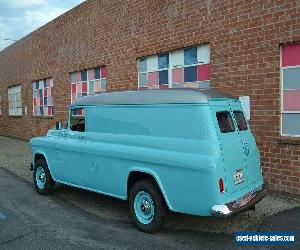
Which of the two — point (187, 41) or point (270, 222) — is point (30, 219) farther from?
point (187, 41)

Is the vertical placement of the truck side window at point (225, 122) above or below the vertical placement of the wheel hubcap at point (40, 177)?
above

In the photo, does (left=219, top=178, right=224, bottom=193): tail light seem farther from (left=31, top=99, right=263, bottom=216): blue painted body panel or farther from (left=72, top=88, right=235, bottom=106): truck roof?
(left=72, top=88, right=235, bottom=106): truck roof

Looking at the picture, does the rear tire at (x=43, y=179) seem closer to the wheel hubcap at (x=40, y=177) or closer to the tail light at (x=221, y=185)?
the wheel hubcap at (x=40, y=177)

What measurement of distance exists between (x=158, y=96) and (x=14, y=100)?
20246 mm

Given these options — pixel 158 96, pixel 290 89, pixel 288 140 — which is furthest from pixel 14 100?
pixel 158 96

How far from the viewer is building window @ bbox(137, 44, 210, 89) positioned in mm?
10117

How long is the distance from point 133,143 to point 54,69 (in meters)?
13.0

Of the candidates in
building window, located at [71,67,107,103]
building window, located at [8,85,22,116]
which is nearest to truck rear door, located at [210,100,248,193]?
building window, located at [71,67,107,103]

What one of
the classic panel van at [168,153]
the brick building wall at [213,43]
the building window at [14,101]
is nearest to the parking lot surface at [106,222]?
the classic panel van at [168,153]

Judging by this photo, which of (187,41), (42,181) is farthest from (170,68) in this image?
(42,181)

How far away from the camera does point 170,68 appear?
1113 centimetres

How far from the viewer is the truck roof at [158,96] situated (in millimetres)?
5660

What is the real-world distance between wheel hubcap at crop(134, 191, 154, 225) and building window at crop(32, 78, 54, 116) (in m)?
13.3

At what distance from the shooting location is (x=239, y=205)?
5.49m
